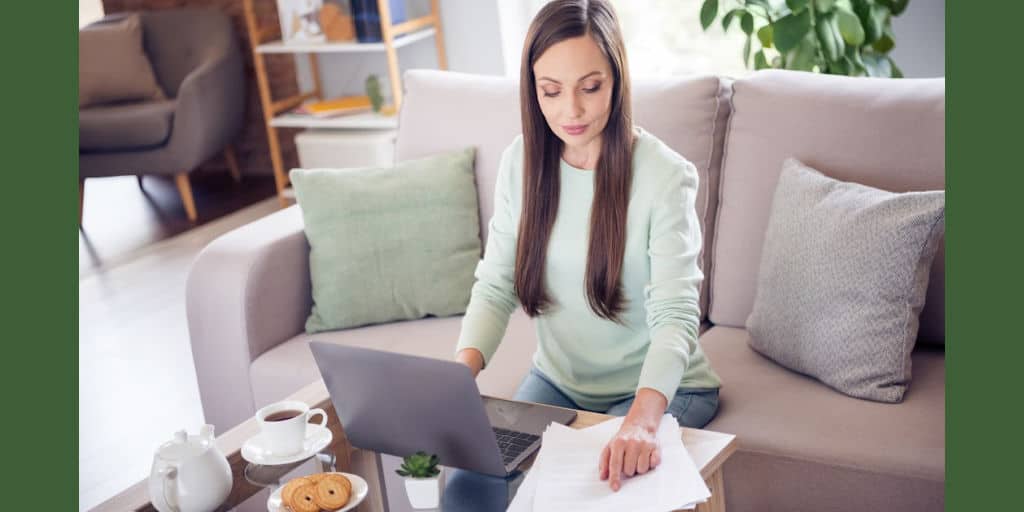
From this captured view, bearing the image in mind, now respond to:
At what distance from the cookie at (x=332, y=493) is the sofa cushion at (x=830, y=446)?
0.65 metres

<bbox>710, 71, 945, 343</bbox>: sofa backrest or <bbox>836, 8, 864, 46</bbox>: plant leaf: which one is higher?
<bbox>836, 8, 864, 46</bbox>: plant leaf

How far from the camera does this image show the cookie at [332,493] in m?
1.35

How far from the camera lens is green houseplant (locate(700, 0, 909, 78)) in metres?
2.59

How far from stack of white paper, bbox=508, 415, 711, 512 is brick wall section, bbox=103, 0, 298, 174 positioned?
3981mm

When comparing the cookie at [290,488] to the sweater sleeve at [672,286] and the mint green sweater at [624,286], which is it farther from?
the sweater sleeve at [672,286]

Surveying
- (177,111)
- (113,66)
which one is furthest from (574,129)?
(113,66)

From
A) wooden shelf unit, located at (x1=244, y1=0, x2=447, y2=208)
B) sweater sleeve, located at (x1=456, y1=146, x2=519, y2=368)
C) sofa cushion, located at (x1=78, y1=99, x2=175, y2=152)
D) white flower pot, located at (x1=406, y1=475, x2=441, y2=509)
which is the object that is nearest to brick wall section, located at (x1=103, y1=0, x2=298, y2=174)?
wooden shelf unit, located at (x1=244, y1=0, x2=447, y2=208)

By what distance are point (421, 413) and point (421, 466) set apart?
0.07 metres

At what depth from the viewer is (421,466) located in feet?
4.56

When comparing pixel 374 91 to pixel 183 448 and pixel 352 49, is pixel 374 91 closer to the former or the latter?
pixel 352 49

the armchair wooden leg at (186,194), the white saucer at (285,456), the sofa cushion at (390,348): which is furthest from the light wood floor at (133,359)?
the white saucer at (285,456)

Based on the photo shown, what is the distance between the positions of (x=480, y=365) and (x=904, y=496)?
2.18ft

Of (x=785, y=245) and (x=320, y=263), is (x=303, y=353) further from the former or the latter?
(x=785, y=245)

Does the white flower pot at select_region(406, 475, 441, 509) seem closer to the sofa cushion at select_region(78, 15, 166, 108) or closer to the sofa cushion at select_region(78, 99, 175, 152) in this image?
the sofa cushion at select_region(78, 99, 175, 152)
